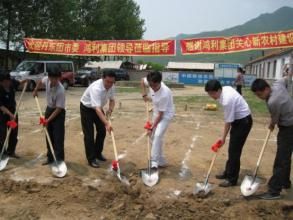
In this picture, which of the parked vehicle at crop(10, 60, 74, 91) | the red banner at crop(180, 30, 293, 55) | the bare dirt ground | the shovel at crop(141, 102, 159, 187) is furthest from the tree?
the shovel at crop(141, 102, 159, 187)

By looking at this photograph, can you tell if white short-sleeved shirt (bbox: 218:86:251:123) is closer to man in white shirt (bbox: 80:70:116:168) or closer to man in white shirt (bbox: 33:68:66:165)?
man in white shirt (bbox: 80:70:116:168)

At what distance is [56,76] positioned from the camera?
21.8ft

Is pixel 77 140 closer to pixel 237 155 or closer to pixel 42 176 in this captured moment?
pixel 42 176

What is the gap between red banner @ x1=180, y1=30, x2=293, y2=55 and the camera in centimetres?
1595

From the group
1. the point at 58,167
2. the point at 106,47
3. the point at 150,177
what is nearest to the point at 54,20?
the point at 106,47

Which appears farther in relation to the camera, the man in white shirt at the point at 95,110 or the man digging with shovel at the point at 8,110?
the man digging with shovel at the point at 8,110

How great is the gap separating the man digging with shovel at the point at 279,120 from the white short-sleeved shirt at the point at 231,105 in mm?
385

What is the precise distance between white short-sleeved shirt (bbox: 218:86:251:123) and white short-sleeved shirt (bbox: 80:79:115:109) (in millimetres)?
1903

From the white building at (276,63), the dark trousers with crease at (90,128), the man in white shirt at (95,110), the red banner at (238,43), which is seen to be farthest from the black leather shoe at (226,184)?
the white building at (276,63)

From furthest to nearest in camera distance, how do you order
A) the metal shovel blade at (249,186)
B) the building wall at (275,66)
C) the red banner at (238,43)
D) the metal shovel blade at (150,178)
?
the building wall at (275,66) → the red banner at (238,43) → the metal shovel blade at (150,178) → the metal shovel blade at (249,186)

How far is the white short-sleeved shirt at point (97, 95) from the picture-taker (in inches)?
260

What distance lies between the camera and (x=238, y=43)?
654 inches

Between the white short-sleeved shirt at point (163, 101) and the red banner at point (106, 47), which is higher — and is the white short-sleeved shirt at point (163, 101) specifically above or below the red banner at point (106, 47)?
below

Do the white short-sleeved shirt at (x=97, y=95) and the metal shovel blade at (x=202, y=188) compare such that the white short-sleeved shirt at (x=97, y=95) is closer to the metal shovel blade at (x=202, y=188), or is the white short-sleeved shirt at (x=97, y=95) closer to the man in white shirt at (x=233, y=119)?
the man in white shirt at (x=233, y=119)
